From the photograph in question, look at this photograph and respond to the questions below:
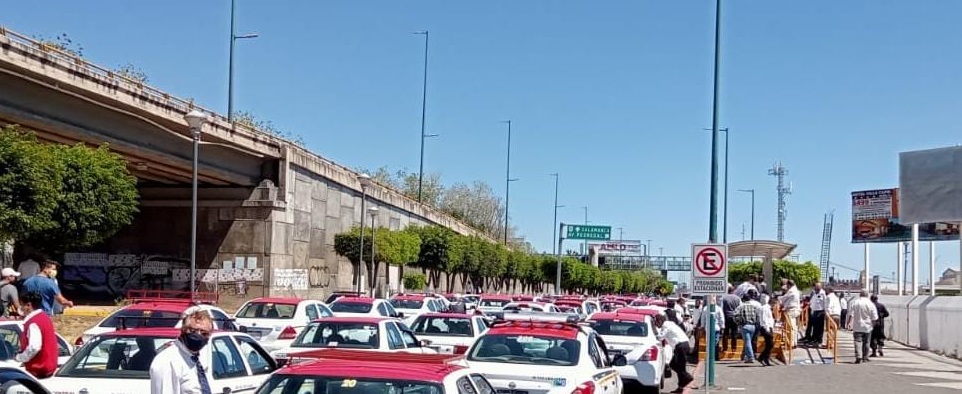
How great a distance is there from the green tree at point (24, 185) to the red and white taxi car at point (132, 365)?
63.2 ft

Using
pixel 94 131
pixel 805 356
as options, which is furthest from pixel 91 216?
pixel 805 356

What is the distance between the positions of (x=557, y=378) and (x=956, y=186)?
24583mm

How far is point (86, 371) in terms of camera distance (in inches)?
416

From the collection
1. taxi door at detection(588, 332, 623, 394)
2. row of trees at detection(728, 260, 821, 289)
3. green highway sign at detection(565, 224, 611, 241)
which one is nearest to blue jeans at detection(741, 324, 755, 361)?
taxi door at detection(588, 332, 623, 394)

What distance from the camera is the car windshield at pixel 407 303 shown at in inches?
1309

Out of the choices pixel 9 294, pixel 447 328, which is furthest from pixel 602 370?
pixel 9 294

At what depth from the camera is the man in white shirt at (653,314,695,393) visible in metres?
17.9

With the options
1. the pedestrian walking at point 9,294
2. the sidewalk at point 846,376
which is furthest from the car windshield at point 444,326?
the pedestrian walking at point 9,294

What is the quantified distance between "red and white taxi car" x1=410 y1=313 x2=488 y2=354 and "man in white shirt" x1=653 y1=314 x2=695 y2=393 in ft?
11.2

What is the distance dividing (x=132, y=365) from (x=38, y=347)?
0.94 metres

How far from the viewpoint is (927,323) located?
102 feet

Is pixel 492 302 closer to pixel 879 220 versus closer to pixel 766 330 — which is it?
pixel 766 330

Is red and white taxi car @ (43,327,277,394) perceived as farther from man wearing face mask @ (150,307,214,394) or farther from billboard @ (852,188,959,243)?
billboard @ (852,188,959,243)

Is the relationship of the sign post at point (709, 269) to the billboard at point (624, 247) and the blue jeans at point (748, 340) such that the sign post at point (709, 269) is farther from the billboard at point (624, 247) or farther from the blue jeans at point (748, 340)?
the billboard at point (624, 247)
